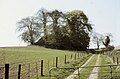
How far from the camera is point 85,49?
318ft

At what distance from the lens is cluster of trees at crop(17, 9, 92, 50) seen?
93.2 metres

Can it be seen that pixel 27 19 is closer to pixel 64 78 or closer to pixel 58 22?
pixel 58 22

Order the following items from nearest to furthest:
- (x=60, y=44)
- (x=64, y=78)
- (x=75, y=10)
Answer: (x=64, y=78) → (x=60, y=44) → (x=75, y=10)

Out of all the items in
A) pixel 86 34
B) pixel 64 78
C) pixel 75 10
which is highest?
pixel 75 10

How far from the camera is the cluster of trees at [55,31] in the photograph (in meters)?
93.2

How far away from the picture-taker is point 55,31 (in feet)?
304

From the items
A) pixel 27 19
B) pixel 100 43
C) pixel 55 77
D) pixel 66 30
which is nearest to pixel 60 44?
pixel 66 30

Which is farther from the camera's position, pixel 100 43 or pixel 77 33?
pixel 100 43

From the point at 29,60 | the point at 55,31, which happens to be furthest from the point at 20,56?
the point at 55,31

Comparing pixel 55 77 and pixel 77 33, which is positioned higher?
pixel 77 33

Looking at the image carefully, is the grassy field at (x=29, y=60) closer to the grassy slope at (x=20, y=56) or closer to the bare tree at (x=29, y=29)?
the grassy slope at (x=20, y=56)

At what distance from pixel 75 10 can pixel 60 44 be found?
15424mm

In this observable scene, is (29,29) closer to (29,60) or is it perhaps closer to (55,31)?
(55,31)

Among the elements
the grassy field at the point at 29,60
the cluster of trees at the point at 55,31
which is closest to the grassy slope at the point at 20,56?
the grassy field at the point at 29,60
